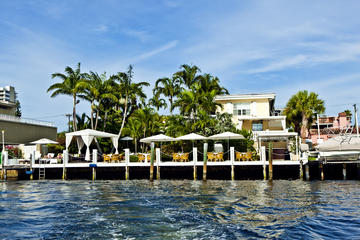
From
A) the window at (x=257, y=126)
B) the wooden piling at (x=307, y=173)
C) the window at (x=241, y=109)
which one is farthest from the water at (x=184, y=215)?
the window at (x=241, y=109)

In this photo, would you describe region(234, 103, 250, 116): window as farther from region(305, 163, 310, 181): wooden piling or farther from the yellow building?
region(305, 163, 310, 181): wooden piling

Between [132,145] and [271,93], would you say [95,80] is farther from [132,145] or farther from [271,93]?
[271,93]

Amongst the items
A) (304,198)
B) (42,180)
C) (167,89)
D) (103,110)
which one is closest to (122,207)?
(304,198)

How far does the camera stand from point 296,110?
47.3 meters

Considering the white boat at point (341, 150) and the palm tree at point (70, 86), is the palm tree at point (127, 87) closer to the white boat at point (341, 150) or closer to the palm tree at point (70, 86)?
the palm tree at point (70, 86)

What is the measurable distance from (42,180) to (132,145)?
17.0 m

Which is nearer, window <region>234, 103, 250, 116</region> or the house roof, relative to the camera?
the house roof

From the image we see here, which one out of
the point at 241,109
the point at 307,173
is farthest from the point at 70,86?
the point at 307,173

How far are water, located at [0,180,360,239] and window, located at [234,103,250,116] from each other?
20.6 meters

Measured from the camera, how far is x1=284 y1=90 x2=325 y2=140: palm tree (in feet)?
155

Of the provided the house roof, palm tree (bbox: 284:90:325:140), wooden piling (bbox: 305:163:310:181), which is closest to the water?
wooden piling (bbox: 305:163:310:181)

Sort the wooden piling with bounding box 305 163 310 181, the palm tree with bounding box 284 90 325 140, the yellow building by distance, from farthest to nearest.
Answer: the palm tree with bounding box 284 90 325 140
the yellow building
the wooden piling with bounding box 305 163 310 181

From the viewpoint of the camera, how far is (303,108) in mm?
47312

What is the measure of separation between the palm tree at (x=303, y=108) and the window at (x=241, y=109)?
1125cm
